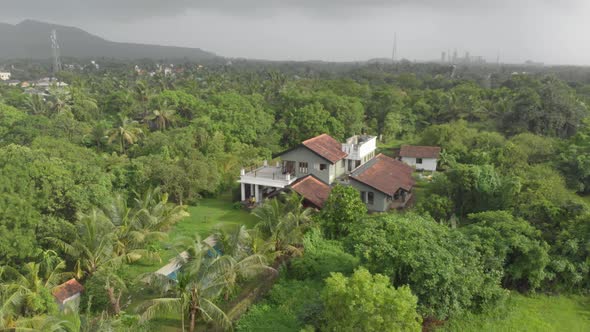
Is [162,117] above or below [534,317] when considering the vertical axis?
above

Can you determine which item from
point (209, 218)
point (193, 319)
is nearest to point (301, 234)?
point (193, 319)

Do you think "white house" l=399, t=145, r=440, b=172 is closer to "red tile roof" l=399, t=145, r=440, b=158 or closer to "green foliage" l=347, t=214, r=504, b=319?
"red tile roof" l=399, t=145, r=440, b=158

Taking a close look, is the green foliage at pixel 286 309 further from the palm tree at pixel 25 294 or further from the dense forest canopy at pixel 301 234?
the palm tree at pixel 25 294

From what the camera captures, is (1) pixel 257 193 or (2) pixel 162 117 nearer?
(1) pixel 257 193

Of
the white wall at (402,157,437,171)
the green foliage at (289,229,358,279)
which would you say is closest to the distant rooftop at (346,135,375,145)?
the white wall at (402,157,437,171)

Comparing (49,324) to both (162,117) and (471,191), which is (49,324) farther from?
(162,117)
